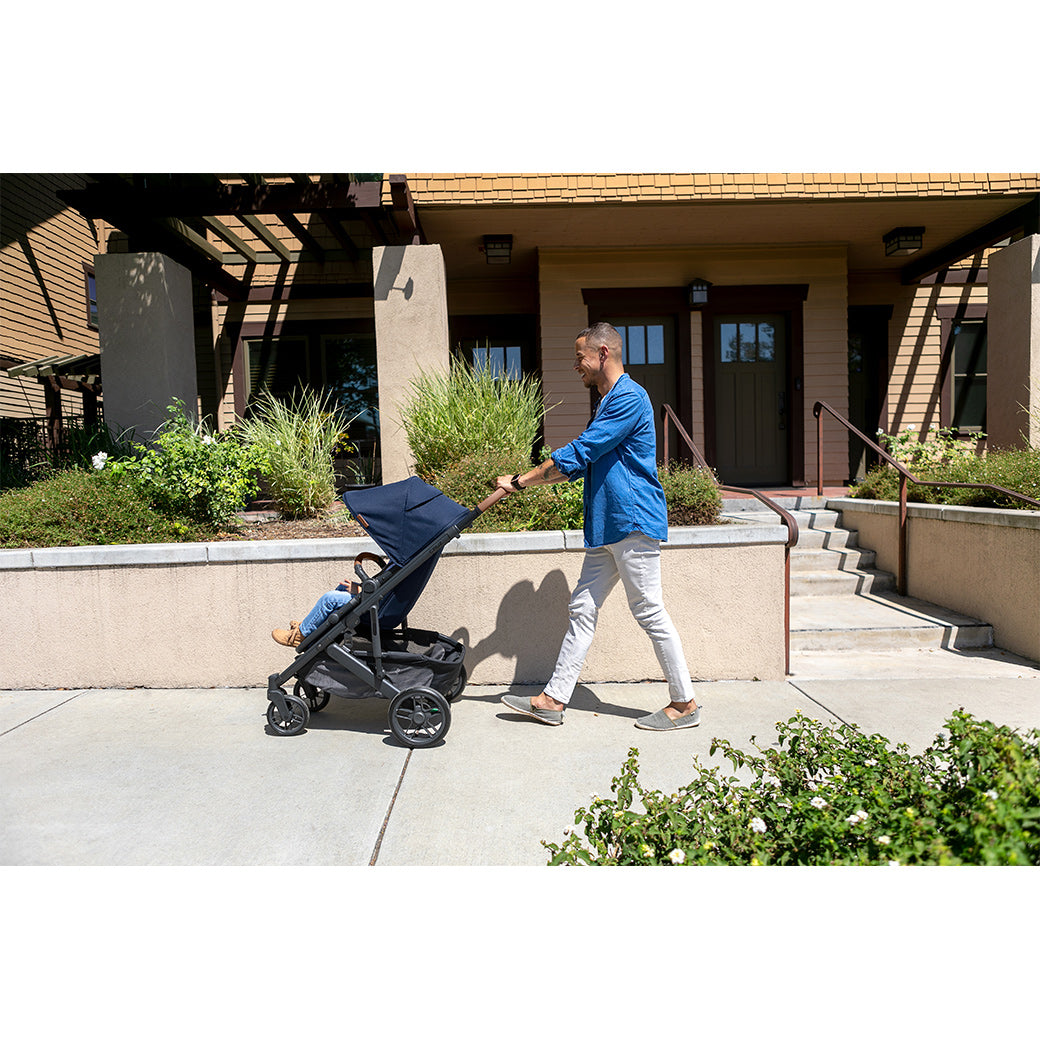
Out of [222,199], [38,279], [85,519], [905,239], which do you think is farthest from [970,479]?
[38,279]

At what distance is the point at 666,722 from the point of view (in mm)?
4133

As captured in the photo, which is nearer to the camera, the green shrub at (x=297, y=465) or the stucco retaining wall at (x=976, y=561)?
the stucco retaining wall at (x=976, y=561)

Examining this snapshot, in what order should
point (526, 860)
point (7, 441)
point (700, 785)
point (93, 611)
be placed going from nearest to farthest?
point (700, 785)
point (526, 860)
point (93, 611)
point (7, 441)

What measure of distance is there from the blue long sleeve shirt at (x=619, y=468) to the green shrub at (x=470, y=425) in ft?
5.30

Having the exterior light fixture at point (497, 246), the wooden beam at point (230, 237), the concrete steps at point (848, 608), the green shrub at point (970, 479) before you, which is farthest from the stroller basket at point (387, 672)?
the wooden beam at point (230, 237)

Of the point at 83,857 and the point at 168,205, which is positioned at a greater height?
the point at 168,205

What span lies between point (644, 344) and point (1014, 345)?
460cm

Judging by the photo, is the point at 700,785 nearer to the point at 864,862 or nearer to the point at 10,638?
the point at 864,862

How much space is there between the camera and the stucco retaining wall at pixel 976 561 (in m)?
5.34

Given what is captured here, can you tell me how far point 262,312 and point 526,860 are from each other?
407 inches

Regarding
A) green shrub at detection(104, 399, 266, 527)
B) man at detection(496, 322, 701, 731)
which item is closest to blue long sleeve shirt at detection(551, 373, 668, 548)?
man at detection(496, 322, 701, 731)

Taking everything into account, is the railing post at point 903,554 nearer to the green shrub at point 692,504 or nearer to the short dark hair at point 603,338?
the green shrub at point 692,504

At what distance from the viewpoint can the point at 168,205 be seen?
775 cm

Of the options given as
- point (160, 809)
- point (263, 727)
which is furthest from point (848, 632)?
point (160, 809)
